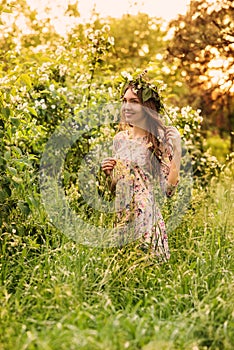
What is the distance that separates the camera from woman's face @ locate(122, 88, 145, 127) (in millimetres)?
4414

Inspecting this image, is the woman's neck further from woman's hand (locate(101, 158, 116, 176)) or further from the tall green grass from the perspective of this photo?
the tall green grass

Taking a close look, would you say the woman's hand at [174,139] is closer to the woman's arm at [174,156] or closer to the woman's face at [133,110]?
the woman's arm at [174,156]

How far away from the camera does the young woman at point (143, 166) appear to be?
420 cm

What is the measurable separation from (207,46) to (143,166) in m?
3.03

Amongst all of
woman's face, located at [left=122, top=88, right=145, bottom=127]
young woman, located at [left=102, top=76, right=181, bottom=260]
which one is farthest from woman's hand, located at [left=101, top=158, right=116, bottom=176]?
woman's face, located at [left=122, top=88, right=145, bottom=127]

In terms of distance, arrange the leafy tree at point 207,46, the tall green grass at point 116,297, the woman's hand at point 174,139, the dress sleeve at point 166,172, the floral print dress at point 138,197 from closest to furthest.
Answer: the tall green grass at point 116,297
the floral print dress at point 138,197
the woman's hand at point 174,139
the dress sleeve at point 166,172
the leafy tree at point 207,46

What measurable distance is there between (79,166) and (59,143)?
0.97 ft

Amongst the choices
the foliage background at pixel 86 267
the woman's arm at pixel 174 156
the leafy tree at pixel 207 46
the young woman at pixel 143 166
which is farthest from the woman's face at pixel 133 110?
the leafy tree at pixel 207 46

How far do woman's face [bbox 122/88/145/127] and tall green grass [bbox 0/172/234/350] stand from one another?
872mm

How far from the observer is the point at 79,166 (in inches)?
231

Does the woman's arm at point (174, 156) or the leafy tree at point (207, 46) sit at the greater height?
the leafy tree at point (207, 46)

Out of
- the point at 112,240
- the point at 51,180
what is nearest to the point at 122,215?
the point at 112,240

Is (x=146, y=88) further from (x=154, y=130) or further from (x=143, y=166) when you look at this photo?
(x=143, y=166)

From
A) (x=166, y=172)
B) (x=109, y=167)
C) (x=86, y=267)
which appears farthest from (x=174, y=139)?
(x=86, y=267)
